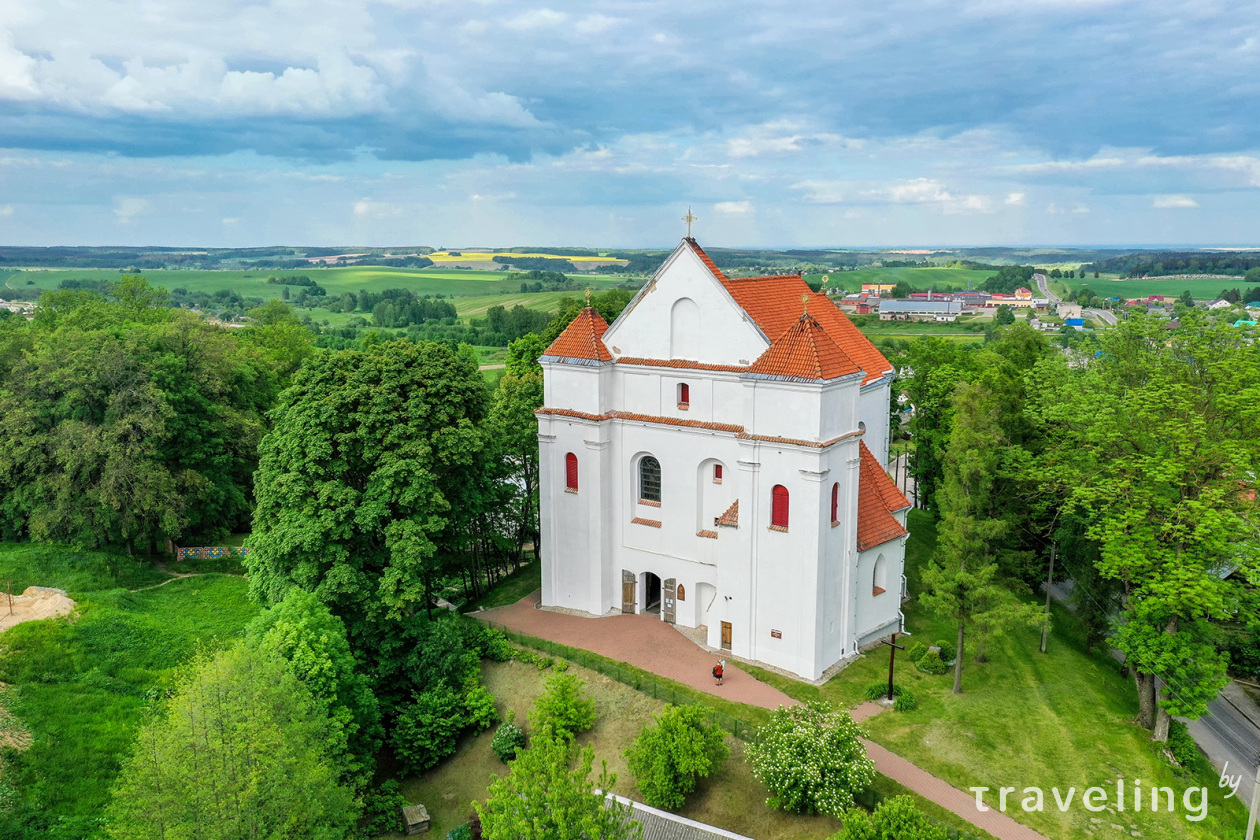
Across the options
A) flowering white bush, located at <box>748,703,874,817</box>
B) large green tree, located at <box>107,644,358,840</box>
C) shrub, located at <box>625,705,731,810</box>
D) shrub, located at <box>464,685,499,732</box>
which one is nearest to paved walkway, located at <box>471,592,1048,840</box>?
flowering white bush, located at <box>748,703,874,817</box>

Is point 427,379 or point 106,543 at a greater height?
point 427,379

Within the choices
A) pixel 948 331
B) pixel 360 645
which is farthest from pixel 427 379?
pixel 948 331

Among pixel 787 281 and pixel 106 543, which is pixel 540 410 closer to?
pixel 787 281

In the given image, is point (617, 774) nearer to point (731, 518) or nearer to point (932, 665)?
point (731, 518)

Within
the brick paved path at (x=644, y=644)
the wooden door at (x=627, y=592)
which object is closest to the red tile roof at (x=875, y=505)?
the brick paved path at (x=644, y=644)

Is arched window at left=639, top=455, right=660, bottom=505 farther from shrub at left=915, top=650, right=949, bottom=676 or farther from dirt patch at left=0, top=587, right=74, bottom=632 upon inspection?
dirt patch at left=0, top=587, right=74, bottom=632
